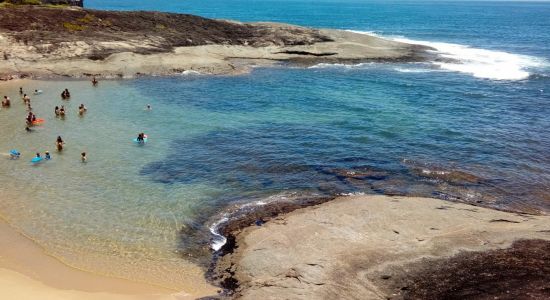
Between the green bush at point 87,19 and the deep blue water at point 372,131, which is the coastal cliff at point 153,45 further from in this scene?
the deep blue water at point 372,131

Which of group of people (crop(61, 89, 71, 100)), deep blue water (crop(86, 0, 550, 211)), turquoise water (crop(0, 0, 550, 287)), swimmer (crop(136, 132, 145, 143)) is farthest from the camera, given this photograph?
group of people (crop(61, 89, 71, 100))

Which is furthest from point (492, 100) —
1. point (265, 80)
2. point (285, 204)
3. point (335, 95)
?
point (285, 204)

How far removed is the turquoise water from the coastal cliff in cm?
497

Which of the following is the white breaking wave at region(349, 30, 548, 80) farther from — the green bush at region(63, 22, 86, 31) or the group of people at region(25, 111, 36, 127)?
the group of people at region(25, 111, 36, 127)

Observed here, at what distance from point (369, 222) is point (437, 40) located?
93.4m

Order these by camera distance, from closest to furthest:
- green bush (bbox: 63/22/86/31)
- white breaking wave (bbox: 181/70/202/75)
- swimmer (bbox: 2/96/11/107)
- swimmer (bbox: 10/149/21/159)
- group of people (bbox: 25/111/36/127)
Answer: swimmer (bbox: 10/149/21/159), group of people (bbox: 25/111/36/127), swimmer (bbox: 2/96/11/107), white breaking wave (bbox: 181/70/202/75), green bush (bbox: 63/22/86/31)

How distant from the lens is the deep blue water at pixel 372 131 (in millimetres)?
30359

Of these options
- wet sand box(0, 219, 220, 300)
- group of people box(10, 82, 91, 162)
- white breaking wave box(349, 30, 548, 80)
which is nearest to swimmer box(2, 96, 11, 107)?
group of people box(10, 82, 91, 162)

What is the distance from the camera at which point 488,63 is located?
245 ft

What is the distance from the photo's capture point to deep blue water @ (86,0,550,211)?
99.6ft

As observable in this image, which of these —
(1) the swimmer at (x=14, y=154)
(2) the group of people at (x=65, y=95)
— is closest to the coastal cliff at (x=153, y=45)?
(2) the group of people at (x=65, y=95)

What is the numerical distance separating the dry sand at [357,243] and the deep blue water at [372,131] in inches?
191

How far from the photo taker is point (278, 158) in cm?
3456

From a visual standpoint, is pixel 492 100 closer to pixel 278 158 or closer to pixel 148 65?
pixel 278 158
